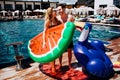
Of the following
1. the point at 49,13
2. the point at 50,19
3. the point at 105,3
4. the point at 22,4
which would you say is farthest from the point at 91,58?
the point at 22,4

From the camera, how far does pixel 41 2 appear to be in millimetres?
57781

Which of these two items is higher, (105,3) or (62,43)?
(105,3)

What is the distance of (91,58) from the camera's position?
4.89 metres

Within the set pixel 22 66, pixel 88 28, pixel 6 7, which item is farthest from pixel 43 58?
pixel 6 7

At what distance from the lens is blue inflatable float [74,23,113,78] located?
187 inches

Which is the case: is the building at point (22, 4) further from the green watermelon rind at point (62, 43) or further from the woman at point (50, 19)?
the green watermelon rind at point (62, 43)

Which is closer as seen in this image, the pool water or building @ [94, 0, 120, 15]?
the pool water

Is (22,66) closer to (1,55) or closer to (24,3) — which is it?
(1,55)

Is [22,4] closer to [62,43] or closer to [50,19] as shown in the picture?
[50,19]

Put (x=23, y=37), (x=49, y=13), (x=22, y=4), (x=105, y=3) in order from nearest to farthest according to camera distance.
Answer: (x=49, y=13) < (x=23, y=37) < (x=105, y=3) < (x=22, y=4)

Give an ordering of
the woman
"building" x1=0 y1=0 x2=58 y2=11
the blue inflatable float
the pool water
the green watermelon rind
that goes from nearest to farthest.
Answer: the green watermelon rind, the blue inflatable float, the woman, the pool water, "building" x1=0 y1=0 x2=58 y2=11

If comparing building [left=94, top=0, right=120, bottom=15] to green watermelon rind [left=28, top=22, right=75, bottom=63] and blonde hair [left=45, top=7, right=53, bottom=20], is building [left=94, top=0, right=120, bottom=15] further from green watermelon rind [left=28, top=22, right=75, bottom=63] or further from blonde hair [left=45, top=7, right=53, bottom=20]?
green watermelon rind [left=28, top=22, right=75, bottom=63]

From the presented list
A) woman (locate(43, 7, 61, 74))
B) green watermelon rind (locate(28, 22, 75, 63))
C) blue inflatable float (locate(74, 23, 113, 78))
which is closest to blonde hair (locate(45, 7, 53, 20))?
woman (locate(43, 7, 61, 74))

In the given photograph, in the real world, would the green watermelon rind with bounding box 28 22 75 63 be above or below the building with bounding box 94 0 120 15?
below
